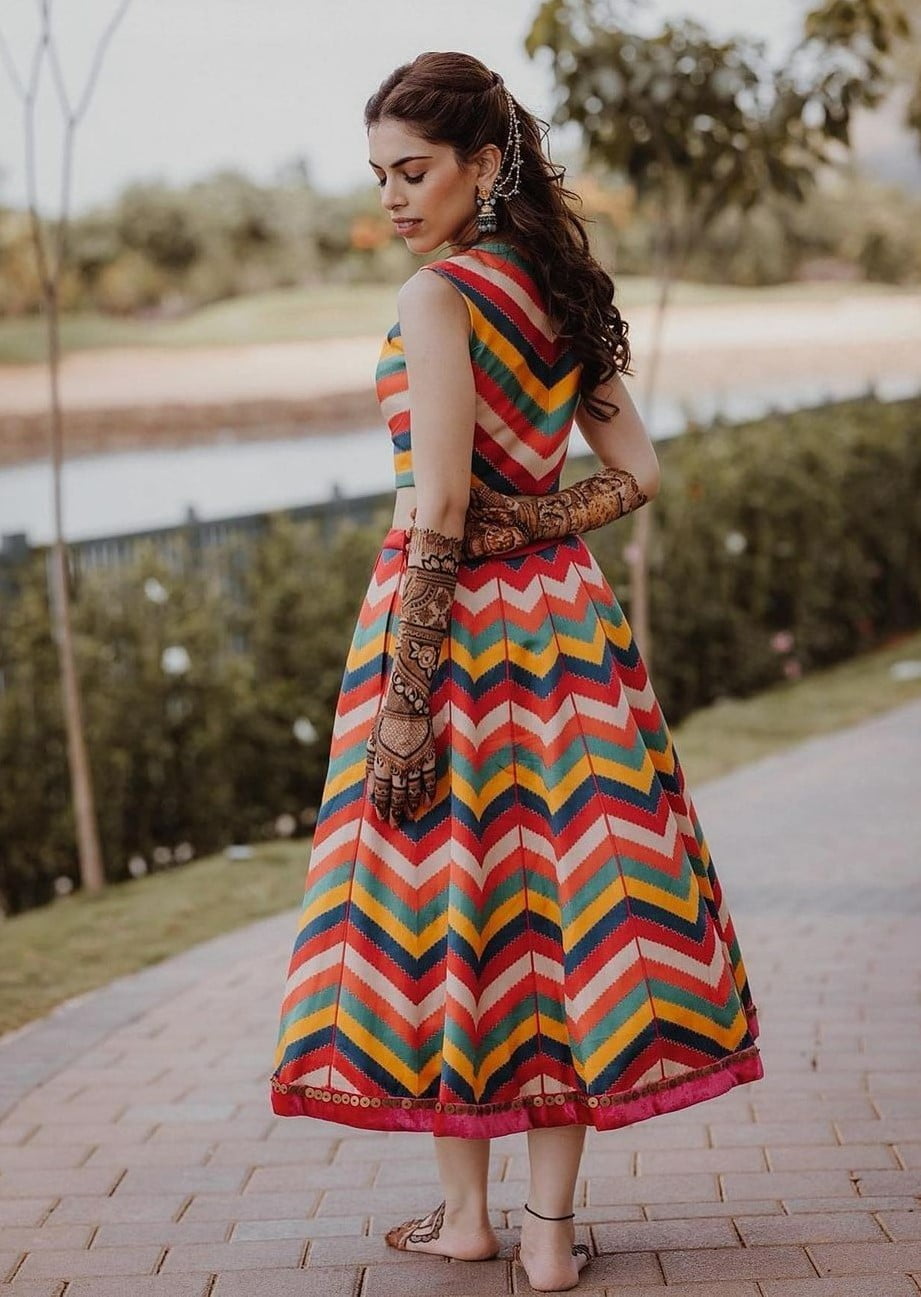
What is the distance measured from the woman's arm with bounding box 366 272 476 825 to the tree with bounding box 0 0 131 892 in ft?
12.5

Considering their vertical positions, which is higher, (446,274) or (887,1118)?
(446,274)

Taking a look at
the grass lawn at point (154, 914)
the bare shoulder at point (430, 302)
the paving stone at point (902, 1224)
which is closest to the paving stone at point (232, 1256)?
the paving stone at point (902, 1224)

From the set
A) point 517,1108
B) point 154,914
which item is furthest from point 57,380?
point 517,1108

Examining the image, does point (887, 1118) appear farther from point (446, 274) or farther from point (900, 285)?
point (900, 285)

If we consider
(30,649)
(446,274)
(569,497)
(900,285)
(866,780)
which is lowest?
(866,780)

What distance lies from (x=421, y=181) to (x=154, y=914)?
148 inches

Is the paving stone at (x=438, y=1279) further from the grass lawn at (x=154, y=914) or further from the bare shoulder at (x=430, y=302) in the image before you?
the grass lawn at (x=154, y=914)

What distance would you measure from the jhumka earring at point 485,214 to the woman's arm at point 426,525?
0.16m

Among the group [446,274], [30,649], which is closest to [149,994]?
[30,649]

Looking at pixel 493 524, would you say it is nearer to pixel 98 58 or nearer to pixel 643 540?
pixel 98 58

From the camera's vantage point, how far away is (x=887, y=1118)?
11.6 feet

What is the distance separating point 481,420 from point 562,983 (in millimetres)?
817

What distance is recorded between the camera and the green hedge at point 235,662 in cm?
693

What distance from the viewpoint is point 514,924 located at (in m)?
2.53
